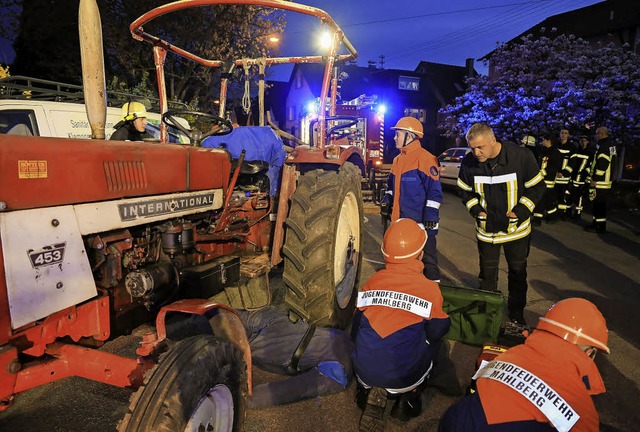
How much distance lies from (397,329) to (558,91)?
16.3m

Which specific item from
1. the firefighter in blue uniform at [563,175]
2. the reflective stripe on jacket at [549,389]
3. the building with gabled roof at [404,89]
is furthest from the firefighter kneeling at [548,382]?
the building with gabled roof at [404,89]

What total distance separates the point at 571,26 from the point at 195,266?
26853mm

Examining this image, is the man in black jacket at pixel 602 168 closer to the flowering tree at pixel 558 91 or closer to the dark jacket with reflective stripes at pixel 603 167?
the dark jacket with reflective stripes at pixel 603 167

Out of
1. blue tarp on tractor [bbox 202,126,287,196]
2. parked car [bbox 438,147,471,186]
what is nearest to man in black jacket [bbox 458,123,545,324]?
blue tarp on tractor [bbox 202,126,287,196]

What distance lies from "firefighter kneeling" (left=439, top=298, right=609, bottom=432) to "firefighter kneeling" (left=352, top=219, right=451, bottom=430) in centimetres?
61

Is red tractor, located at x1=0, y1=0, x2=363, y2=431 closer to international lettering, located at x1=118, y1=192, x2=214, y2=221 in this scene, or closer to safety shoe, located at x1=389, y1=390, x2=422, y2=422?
international lettering, located at x1=118, y1=192, x2=214, y2=221

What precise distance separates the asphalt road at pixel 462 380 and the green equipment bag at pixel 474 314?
0.11 metres

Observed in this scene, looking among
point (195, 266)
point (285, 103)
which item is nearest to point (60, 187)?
point (195, 266)

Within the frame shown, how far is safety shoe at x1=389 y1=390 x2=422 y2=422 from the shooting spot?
2.47 metres

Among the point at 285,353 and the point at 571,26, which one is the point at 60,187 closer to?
the point at 285,353

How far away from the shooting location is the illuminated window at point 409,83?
110ft

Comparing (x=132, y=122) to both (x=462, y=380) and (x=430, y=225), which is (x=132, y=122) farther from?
(x=462, y=380)

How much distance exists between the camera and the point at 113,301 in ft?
7.55

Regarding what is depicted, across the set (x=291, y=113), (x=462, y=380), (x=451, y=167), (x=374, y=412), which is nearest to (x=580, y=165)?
(x=451, y=167)
